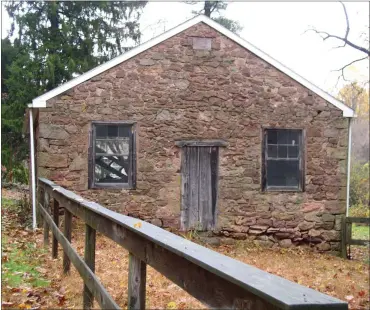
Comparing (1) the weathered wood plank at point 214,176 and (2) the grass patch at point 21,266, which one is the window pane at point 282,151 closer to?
(1) the weathered wood plank at point 214,176

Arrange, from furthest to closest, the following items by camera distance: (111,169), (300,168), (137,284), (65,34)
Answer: (65,34), (300,168), (111,169), (137,284)

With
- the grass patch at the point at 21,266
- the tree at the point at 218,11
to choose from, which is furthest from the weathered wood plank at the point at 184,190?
the tree at the point at 218,11

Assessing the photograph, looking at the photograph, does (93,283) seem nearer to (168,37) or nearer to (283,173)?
(168,37)

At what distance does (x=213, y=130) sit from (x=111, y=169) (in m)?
2.53

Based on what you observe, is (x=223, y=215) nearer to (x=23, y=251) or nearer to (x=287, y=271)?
(x=287, y=271)

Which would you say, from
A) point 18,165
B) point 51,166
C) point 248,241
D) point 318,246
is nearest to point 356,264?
point 318,246

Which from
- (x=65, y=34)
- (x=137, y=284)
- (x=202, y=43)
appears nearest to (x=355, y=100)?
(x=65, y=34)

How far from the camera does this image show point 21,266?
21.2 ft

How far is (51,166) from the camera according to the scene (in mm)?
10930

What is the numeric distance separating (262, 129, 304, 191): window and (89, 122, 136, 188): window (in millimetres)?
3190

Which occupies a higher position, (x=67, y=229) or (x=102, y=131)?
(x=102, y=131)

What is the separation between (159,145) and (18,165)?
40.4 ft

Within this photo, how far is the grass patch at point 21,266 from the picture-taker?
5.65 meters

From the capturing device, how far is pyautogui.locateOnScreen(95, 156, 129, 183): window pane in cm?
1126
